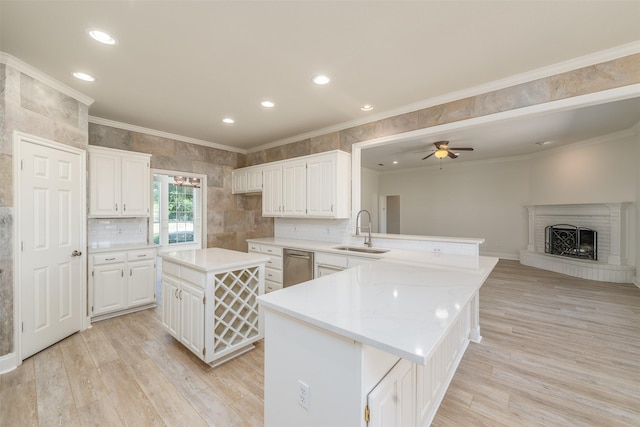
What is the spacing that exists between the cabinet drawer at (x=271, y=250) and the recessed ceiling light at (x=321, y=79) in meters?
2.26

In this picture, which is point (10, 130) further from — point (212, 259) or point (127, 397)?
point (127, 397)

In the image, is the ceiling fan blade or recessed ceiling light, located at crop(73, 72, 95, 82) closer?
recessed ceiling light, located at crop(73, 72, 95, 82)

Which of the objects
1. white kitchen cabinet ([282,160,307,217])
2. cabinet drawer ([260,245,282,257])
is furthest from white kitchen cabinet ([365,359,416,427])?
white kitchen cabinet ([282,160,307,217])

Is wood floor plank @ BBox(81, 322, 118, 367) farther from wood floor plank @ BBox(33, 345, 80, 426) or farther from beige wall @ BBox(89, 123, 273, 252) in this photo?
beige wall @ BBox(89, 123, 273, 252)

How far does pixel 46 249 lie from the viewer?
8.27 feet

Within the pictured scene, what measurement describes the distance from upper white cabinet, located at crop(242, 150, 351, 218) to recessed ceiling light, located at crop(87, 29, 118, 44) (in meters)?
2.41

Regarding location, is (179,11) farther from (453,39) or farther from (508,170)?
(508,170)

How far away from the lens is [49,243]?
255cm

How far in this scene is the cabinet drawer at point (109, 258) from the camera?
320 centimetres

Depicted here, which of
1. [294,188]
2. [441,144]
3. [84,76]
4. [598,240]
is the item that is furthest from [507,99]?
[598,240]

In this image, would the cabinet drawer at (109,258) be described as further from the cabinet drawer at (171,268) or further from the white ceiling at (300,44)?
the white ceiling at (300,44)

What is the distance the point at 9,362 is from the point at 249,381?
2.05 meters

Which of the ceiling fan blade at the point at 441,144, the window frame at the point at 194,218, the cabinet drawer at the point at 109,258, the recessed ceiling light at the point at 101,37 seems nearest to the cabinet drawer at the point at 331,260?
the window frame at the point at 194,218

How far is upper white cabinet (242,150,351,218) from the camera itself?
11.8 feet
